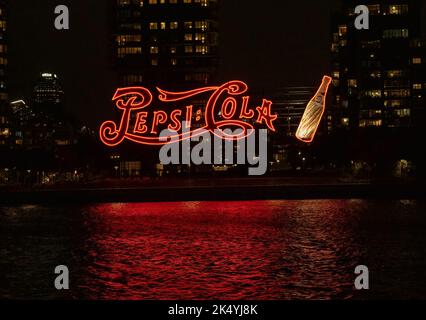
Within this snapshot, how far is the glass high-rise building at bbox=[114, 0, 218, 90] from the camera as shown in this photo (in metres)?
123

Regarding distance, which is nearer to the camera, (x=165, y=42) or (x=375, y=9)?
(x=375, y=9)

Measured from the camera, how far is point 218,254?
15.5 m

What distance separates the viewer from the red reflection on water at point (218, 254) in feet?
37.8

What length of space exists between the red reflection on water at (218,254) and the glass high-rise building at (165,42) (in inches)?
3864

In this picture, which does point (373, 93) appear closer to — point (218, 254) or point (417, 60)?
point (417, 60)

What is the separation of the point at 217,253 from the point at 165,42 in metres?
113

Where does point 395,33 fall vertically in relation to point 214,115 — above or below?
above

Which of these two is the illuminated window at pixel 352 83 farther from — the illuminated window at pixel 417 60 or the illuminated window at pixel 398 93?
the illuminated window at pixel 417 60

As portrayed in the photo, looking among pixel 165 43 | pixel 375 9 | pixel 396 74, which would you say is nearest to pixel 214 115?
pixel 165 43

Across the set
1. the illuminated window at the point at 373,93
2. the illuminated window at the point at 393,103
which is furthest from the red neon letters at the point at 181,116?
the illuminated window at the point at 373,93

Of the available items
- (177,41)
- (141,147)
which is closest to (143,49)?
(177,41)

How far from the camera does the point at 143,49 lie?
124750 mm

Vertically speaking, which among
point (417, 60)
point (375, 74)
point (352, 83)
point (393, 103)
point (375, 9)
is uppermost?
point (375, 9)
